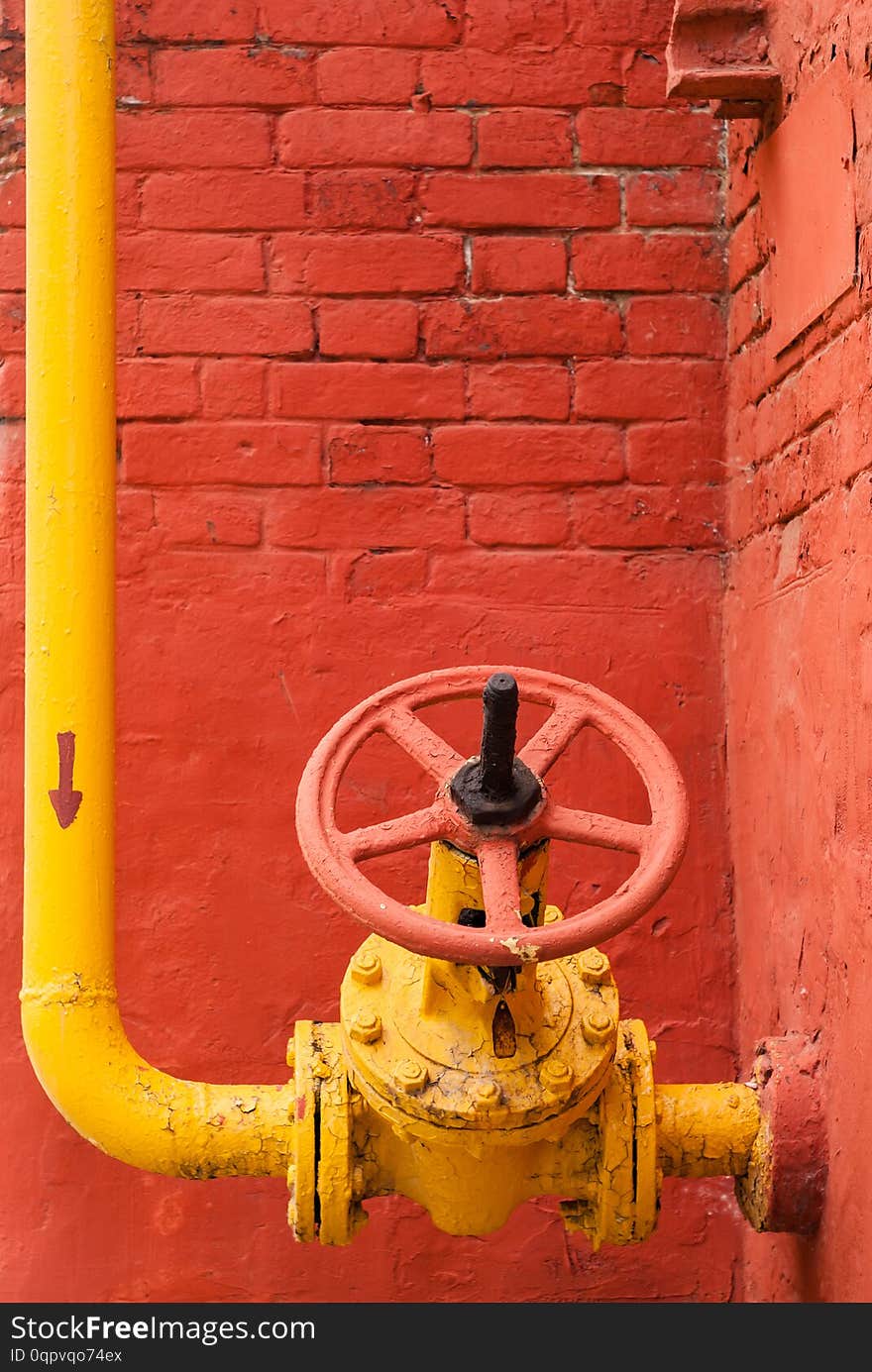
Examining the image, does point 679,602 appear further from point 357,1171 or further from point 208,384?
point 357,1171

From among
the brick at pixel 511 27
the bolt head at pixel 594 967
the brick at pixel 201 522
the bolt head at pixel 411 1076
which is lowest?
the bolt head at pixel 411 1076

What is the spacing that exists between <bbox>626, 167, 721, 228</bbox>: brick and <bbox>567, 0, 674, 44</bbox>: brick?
22 centimetres

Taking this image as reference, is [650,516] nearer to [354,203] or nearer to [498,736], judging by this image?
[354,203]

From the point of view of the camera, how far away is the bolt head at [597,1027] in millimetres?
1581

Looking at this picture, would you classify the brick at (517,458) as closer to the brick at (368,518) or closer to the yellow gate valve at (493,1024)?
the brick at (368,518)

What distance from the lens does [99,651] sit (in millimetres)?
1699

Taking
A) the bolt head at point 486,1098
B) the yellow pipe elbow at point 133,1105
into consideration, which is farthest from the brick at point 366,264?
the bolt head at point 486,1098

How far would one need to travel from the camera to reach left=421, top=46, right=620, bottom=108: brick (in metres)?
2.18

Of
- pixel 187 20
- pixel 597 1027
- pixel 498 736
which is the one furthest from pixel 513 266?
pixel 597 1027

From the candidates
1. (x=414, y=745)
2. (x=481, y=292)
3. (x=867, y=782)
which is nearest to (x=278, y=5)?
(x=481, y=292)

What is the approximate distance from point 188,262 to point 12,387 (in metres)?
0.33

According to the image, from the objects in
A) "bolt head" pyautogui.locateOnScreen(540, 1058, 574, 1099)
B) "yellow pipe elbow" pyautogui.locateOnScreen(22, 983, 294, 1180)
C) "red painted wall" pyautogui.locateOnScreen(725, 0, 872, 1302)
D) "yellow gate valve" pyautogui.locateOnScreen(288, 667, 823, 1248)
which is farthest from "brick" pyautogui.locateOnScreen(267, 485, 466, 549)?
"bolt head" pyautogui.locateOnScreen(540, 1058, 574, 1099)

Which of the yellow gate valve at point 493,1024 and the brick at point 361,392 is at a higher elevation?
the brick at point 361,392

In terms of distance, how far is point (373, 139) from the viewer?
7.13ft
